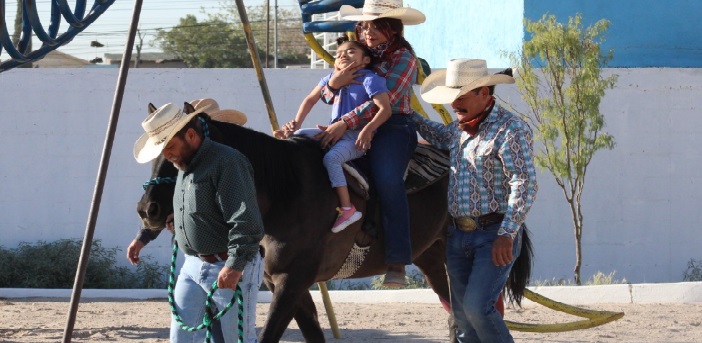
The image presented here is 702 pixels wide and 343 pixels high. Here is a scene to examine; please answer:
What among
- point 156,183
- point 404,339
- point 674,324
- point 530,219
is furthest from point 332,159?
point 530,219

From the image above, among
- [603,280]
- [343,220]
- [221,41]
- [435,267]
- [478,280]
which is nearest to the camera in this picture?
[478,280]

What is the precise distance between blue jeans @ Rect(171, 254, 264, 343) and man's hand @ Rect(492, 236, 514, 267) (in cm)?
107

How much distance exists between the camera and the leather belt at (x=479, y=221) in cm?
526

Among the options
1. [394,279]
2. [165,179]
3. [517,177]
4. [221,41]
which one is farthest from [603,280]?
[221,41]

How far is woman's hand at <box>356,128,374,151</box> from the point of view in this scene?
612 centimetres

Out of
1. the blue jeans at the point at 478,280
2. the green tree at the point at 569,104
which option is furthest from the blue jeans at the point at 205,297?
the green tree at the point at 569,104

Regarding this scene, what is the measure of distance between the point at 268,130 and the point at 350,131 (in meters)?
6.12

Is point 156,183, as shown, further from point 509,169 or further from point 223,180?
point 509,169

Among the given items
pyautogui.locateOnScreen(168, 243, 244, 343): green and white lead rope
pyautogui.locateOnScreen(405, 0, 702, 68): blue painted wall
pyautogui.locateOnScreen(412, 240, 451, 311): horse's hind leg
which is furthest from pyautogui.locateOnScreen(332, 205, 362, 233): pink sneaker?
pyautogui.locateOnScreen(405, 0, 702, 68): blue painted wall

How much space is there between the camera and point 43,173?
1232 cm

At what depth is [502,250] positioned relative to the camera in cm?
502

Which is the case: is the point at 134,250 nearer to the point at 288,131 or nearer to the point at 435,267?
the point at 288,131

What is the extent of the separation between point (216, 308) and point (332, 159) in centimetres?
144

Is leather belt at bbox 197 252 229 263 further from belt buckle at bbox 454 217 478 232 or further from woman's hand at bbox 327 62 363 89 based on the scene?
woman's hand at bbox 327 62 363 89
